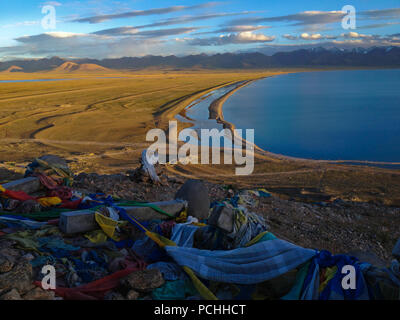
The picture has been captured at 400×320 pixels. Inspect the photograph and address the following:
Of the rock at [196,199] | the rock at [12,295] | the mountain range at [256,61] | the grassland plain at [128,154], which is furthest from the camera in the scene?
the mountain range at [256,61]

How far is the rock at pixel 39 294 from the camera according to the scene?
3.30 m

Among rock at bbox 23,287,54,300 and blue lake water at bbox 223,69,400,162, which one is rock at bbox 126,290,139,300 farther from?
blue lake water at bbox 223,69,400,162

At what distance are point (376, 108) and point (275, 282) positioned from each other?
29808mm

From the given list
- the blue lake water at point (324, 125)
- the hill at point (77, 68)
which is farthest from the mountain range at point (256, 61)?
the blue lake water at point (324, 125)

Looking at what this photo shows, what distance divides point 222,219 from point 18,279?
222cm

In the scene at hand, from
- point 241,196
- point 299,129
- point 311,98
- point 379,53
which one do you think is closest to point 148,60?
point 379,53

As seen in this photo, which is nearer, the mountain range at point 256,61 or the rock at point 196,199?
the rock at point 196,199

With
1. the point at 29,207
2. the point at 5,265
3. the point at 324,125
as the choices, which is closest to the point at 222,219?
the point at 5,265

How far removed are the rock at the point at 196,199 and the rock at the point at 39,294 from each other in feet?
9.42

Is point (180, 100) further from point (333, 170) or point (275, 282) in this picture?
point (275, 282)

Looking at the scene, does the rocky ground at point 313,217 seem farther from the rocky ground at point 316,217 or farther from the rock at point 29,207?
the rock at point 29,207

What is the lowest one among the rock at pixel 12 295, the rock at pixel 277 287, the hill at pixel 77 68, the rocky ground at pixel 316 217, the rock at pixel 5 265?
the rocky ground at pixel 316 217

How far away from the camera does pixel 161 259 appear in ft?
14.1

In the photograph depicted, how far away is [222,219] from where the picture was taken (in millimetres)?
4391
